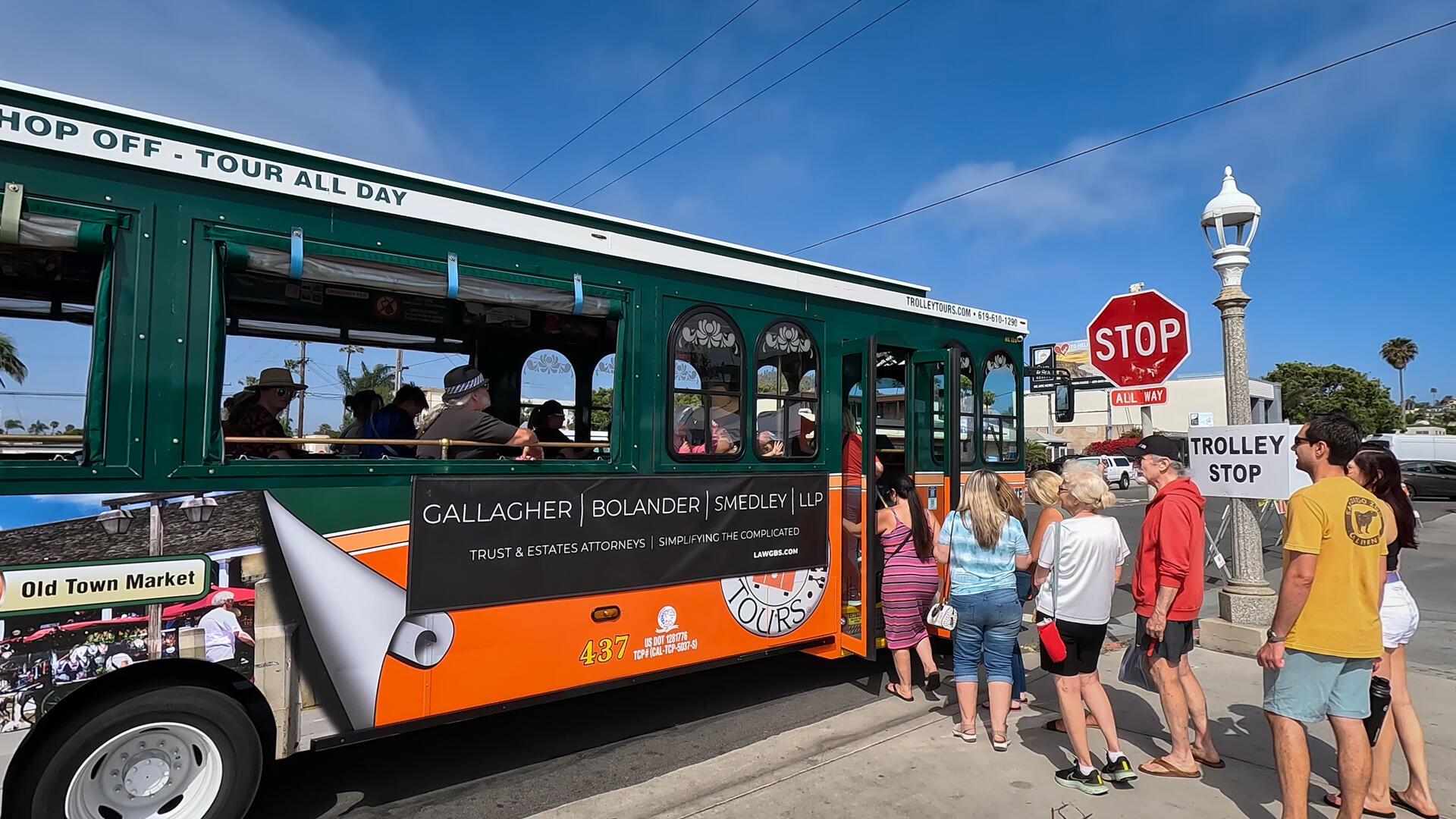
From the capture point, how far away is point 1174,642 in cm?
420

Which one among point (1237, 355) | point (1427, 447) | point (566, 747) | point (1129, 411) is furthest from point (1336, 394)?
point (566, 747)

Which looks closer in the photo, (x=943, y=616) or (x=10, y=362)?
(x=10, y=362)

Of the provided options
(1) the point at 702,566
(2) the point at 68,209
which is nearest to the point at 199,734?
(2) the point at 68,209

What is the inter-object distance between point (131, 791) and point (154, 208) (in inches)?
93.0

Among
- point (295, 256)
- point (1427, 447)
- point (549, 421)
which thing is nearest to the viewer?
point (295, 256)

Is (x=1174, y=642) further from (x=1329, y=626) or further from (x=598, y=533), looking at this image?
(x=598, y=533)

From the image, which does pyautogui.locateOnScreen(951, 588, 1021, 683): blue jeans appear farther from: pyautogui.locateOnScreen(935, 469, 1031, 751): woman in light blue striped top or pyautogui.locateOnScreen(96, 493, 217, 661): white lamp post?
pyautogui.locateOnScreen(96, 493, 217, 661): white lamp post

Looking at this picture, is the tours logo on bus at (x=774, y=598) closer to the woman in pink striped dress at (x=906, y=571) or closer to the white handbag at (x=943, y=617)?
the woman in pink striped dress at (x=906, y=571)

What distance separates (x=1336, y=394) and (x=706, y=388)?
6288 cm

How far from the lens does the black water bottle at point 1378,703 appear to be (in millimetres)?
3539

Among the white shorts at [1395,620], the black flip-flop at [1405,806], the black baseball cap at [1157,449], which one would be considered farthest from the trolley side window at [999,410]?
the black flip-flop at [1405,806]

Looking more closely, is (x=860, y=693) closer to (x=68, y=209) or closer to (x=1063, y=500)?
(x=1063, y=500)

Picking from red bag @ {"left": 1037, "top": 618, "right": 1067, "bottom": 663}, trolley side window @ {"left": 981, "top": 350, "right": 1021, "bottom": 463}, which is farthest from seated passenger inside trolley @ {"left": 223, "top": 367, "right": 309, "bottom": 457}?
trolley side window @ {"left": 981, "top": 350, "right": 1021, "bottom": 463}

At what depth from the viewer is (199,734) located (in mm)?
3250
